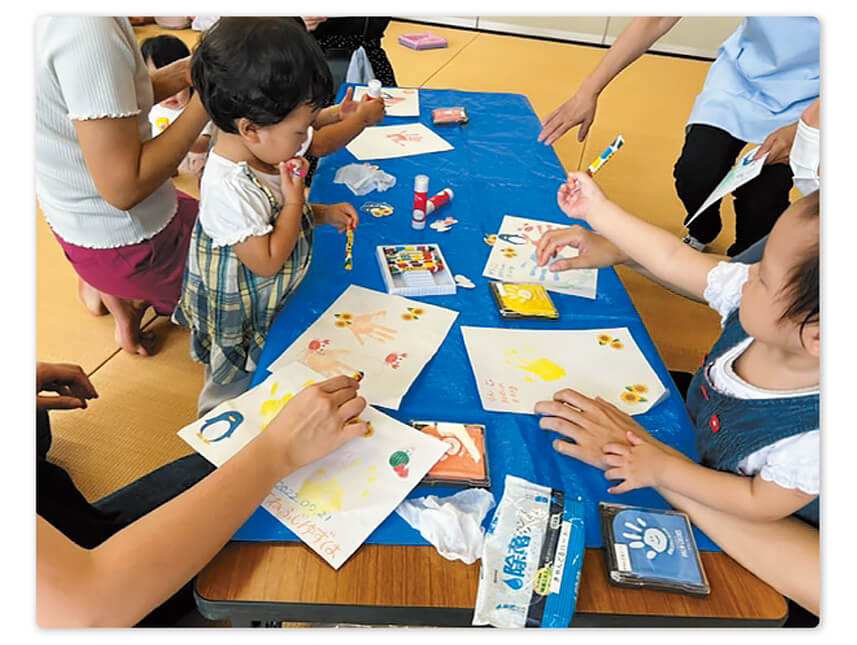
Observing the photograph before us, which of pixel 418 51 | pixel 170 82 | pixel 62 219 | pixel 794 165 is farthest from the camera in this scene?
pixel 418 51

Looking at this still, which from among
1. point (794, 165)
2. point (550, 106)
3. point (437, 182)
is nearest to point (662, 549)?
point (794, 165)

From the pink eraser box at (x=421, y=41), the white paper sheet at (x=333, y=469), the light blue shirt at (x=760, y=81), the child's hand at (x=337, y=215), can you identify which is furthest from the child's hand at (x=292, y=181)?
the pink eraser box at (x=421, y=41)

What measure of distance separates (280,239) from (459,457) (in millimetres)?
537

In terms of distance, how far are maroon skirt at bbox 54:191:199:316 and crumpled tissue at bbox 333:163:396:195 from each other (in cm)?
42

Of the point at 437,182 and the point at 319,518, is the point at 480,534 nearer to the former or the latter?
the point at 319,518

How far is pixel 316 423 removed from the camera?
76 centimetres

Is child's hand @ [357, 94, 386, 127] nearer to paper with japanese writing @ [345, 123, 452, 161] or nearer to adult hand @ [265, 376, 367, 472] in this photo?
paper with japanese writing @ [345, 123, 452, 161]

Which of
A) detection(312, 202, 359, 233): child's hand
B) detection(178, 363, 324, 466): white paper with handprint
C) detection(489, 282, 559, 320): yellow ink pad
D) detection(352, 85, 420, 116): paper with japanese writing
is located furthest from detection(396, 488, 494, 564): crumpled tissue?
detection(352, 85, 420, 116): paper with japanese writing

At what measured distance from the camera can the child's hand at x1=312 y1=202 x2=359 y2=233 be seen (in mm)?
1262

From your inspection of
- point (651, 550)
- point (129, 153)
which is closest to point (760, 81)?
point (651, 550)

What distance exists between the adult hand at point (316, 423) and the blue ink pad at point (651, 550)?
0.34 metres

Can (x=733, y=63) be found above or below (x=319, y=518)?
above

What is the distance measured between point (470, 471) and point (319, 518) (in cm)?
20

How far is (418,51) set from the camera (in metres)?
3.97
